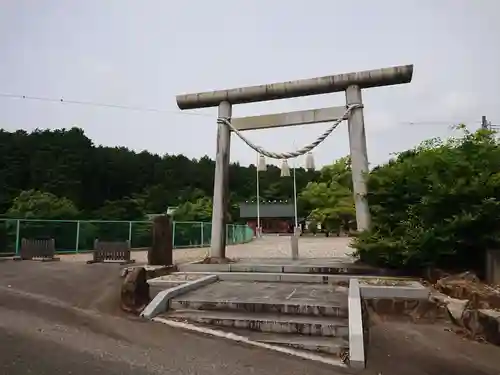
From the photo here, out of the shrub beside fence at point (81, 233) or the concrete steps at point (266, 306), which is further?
the shrub beside fence at point (81, 233)

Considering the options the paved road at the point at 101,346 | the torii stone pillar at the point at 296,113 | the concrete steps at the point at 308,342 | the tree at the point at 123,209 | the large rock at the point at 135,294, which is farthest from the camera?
the tree at the point at 123,209

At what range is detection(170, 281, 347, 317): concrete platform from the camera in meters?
6.50

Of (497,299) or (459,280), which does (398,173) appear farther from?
(497,299)

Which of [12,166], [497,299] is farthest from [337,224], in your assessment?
[497,299]

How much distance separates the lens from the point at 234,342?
18.3 feet

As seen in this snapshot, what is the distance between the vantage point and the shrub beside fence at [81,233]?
15383mm

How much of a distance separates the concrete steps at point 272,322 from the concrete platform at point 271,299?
13 cm

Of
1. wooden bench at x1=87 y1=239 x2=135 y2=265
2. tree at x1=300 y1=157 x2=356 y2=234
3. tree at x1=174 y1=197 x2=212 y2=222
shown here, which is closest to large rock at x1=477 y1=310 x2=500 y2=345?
wooden bench at x1=87 y1=239 x2=135 y2=265

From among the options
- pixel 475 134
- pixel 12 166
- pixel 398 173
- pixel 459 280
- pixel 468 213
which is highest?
pixel 12 166

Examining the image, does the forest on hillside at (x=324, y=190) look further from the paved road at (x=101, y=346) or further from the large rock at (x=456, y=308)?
the paved road at (x=101, y=346)

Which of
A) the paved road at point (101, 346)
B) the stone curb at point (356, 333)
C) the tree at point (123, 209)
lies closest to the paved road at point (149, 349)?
the paved road at point (101, 346)

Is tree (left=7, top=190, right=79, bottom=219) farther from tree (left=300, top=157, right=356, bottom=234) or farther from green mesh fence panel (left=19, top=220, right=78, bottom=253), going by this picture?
tree (left=300, top=157, right=356, bottom=234)

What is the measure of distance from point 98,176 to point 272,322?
46855 millimetres

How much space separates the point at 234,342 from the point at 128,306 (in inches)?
80.9
